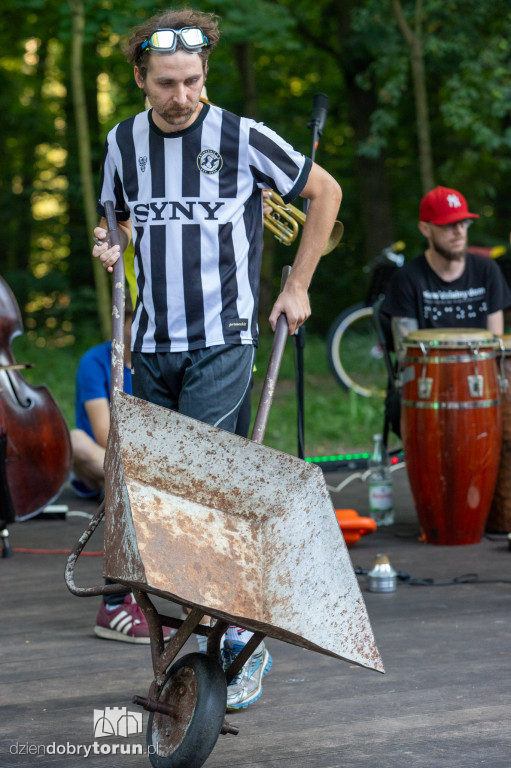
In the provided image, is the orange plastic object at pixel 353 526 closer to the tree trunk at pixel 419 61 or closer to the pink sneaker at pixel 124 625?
the pink sneaker at pixel 124 625

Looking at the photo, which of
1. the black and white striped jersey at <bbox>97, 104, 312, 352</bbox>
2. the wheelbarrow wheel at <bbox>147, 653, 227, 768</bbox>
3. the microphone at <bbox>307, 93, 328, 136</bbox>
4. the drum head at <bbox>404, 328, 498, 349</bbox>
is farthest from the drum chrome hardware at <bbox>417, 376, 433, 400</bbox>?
the wheelbarrow wheel at <bbox>147, 653, 227, 768</bbox>

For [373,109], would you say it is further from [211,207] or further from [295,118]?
[211,207]

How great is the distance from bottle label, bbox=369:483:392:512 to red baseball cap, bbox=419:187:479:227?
1.23 meters

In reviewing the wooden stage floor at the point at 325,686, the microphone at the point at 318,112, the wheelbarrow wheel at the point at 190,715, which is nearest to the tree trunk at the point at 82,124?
the microphone at the point at 318,112

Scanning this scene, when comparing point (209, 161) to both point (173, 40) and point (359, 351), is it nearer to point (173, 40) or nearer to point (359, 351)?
point (173, 40)

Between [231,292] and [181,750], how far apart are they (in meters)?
1.06

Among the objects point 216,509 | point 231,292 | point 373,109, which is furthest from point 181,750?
point 373,109

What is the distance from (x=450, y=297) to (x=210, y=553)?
2864mm

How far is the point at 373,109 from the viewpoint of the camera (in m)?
11.5

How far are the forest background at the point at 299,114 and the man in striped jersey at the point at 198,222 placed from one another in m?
6.58

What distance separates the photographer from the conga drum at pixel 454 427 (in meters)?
4.29

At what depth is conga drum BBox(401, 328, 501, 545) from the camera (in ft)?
14.1

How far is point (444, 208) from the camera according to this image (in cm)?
471

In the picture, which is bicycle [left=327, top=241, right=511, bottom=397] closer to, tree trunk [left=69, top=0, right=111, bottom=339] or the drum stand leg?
tree trunk [left=69, top=0, right=111, bottom=339]
